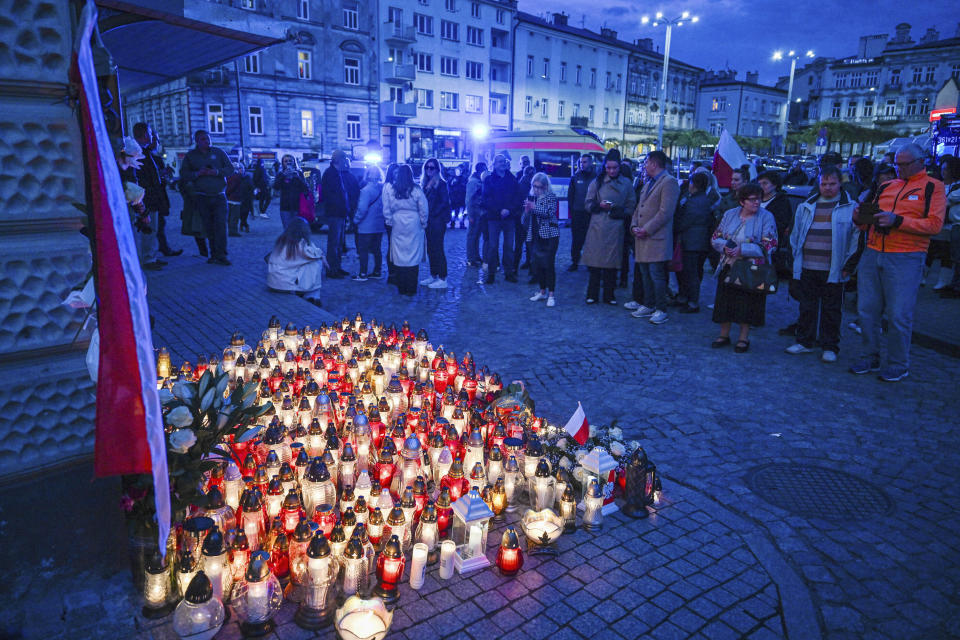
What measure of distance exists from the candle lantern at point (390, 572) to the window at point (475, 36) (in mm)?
51880

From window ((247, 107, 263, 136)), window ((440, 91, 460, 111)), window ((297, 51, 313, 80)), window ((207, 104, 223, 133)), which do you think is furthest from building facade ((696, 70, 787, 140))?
window ((207, 104, 223, 133))

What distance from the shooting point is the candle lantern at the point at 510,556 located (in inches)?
130

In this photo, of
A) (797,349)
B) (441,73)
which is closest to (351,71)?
(441,73)

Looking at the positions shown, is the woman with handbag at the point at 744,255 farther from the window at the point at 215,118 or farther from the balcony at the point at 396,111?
the balcony at the point at 396,111

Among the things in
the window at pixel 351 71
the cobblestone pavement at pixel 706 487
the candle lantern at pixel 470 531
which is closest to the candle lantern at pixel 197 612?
the cobblestone pavement at pixel 706 487

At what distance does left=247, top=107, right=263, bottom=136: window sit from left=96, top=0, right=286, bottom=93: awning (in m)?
33.2

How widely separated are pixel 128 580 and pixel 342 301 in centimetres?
668

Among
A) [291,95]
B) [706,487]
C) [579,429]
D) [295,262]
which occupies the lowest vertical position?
[706,487]

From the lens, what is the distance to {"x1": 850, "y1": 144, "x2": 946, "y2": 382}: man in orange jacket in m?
5.99

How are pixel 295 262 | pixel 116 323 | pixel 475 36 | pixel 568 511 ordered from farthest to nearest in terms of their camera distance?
1. pixel 475 36
2. pixel 295 262
3. pixel 568 511
4. pixel 116 323

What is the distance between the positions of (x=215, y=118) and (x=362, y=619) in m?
40.3

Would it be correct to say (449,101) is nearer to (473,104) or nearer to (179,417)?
(473,104)

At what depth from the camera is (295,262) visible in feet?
29.8

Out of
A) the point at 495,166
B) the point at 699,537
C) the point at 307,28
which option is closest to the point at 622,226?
the point at 495,166
